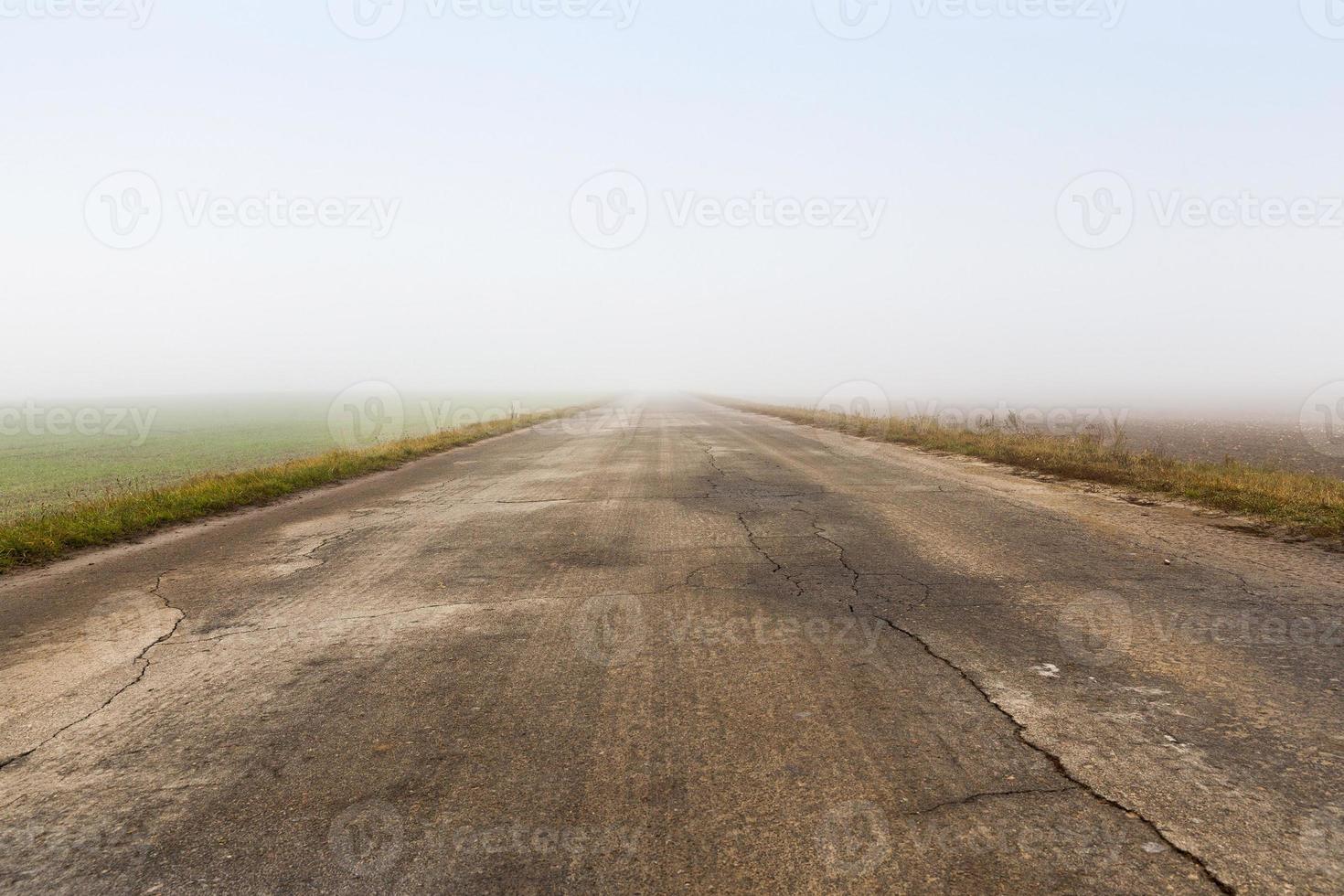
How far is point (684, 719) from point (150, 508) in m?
8.93

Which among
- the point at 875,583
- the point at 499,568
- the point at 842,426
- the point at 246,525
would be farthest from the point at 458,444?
the point at 875,583

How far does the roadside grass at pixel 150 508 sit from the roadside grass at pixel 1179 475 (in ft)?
42.5

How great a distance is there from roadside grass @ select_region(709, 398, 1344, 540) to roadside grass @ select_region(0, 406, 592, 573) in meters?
13.0

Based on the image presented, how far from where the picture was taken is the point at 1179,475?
32.6ft

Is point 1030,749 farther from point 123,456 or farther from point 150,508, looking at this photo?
point 123,456

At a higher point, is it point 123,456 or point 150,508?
point 150,508

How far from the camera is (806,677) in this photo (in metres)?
3.49

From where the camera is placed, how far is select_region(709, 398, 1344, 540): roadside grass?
709 cm

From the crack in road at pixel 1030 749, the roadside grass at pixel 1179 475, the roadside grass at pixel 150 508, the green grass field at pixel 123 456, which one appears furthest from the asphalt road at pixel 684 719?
the green grass field at pixel 123 456

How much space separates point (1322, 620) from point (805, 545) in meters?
3.69

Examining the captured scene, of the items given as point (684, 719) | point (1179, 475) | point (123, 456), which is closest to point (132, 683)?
point (684, 719)

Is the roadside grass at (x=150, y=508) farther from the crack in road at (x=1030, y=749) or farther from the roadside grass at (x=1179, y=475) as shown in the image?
the roadside grass at (x=1179, y=475)

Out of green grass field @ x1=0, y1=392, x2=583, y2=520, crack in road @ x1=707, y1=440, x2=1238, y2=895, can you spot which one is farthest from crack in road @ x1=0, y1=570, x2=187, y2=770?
green grass field @ x1=0, y1=392, x2=583, y2=520

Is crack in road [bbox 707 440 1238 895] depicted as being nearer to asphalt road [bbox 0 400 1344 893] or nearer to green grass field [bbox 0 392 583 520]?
asphalt road [bbox 0 400 1344 893]
